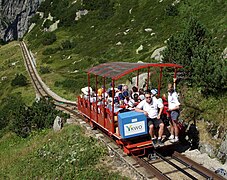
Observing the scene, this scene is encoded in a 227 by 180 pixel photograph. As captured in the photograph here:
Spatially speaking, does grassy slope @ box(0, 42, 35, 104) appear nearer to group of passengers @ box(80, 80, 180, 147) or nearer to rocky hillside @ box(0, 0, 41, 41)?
group of passengers @ box(80, 80, 180, 147)

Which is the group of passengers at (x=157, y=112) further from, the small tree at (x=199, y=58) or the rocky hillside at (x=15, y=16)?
the rocky hillside at (x=15, y=16)

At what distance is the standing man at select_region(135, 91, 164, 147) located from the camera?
13117mm

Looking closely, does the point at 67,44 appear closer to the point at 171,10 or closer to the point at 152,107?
the point at 171,10

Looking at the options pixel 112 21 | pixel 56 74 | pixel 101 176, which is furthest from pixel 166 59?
pixel 112 21

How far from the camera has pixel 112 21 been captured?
201 ft

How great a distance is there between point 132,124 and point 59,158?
393cm

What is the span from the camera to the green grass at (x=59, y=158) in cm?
1339

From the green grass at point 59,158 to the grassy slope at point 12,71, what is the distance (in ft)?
Result: 64.2

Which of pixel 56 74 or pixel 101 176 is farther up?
pixel 101 176

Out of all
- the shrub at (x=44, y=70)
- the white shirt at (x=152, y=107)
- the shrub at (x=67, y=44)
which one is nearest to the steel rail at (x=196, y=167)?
the white shirt at (x=152, y=107)

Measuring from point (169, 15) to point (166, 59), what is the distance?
25840mm

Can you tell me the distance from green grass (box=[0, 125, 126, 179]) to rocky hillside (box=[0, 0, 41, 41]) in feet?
300

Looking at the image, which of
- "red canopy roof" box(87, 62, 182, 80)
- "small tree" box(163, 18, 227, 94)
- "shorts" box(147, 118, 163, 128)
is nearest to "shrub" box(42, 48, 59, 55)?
"small tree" box(163, 18, 227, 94)

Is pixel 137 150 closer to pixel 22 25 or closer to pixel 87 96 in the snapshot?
pixel 87 96
